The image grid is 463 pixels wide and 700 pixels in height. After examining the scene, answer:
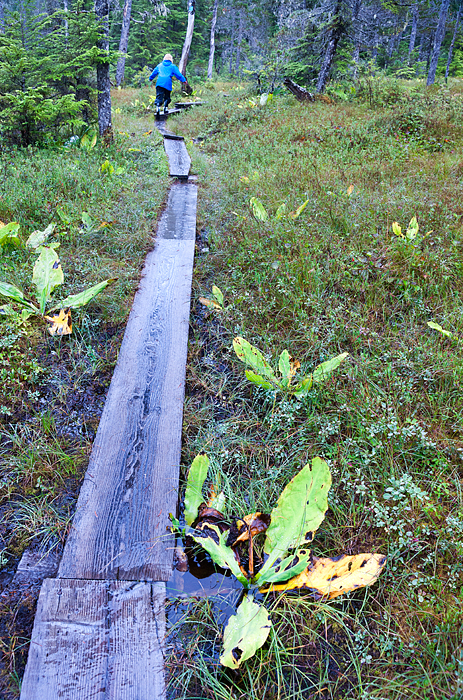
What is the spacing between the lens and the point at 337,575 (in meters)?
1.79

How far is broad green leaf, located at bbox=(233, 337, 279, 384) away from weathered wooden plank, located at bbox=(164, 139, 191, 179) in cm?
515

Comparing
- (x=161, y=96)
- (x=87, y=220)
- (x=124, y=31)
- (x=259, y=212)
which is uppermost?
(x=124, y=31)

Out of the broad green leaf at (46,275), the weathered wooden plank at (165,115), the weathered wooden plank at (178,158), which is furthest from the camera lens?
the weathered wooden plank at (165,115)

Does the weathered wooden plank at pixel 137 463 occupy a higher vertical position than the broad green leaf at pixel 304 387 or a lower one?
lower

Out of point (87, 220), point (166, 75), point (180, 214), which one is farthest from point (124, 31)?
point (87, 220)

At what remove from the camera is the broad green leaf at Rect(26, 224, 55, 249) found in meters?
4.25

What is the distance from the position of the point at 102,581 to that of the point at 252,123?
11.0 m

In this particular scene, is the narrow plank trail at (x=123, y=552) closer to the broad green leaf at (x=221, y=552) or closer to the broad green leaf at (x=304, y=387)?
the broad green leaf at (x=221, y=552)

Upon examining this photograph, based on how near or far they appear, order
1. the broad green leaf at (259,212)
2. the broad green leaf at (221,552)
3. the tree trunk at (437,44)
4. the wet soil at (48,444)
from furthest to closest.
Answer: the tree trunk at (437,44)
the broad green leaf at (259,212)
the broad green leaf at (221,552)
the wet soil at (48,444)

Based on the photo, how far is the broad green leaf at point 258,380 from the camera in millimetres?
2691

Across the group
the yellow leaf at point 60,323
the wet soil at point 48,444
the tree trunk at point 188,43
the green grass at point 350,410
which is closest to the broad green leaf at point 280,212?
the green grass at point 350,410

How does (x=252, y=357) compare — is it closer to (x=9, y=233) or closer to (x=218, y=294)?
(x=218, y=294)

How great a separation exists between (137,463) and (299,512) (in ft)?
3.25

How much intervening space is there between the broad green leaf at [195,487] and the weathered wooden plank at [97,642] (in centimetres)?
39
